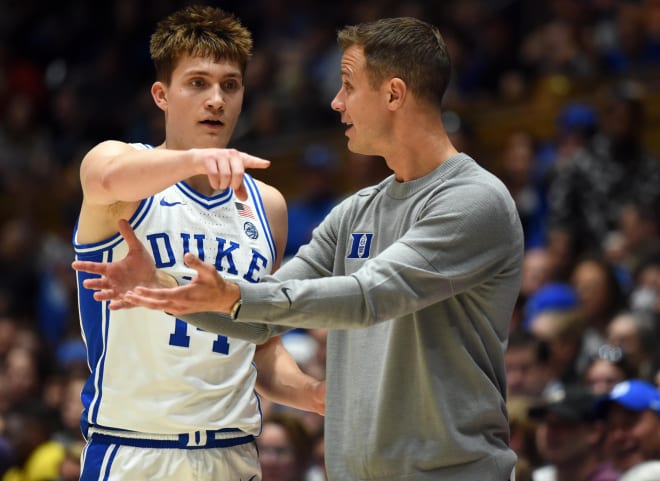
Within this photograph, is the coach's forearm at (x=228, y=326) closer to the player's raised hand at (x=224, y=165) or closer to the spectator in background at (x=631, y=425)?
the player's raised hand at (x=224, y=165)

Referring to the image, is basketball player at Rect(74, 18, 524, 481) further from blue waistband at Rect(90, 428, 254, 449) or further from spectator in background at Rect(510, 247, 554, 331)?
spectator in background at Rect(510, 247, 554, 331)

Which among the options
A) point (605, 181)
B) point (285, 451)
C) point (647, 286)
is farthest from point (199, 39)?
point (605, 181)

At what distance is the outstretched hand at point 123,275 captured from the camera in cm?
353

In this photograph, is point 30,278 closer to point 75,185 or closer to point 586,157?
point 75,185

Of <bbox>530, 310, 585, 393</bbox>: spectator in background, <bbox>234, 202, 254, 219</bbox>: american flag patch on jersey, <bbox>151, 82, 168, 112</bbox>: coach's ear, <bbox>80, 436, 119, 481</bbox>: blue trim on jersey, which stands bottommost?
<bbox>530, 310, 585, 393</bbox>: spectator in background

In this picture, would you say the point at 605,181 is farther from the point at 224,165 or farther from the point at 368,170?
the point at 224,165

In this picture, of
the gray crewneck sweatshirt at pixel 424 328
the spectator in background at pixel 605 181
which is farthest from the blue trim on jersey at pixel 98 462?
the spectator in background at pixel 605 181

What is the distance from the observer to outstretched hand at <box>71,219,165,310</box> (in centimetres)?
353

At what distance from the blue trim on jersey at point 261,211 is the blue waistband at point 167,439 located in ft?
2.38

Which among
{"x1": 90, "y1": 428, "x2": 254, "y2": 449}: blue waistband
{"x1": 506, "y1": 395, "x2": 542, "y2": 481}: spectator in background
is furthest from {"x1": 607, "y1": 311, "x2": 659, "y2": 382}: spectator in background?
{"x1": 90, "y1": 428, "x2": 254, "y2": 449}: blue waistband

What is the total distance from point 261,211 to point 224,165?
107cm

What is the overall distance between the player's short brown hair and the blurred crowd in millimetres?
2520

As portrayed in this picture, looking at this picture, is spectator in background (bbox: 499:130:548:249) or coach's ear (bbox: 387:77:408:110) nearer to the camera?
coach's ear (bbox: 387:77:408:110)

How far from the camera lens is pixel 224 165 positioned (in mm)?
3447
